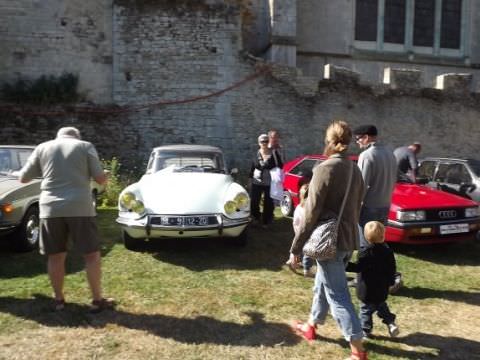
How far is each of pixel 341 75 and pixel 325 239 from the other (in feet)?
40.3

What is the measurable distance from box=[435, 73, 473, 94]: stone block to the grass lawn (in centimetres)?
1071

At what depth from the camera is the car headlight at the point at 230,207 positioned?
18.5 feet

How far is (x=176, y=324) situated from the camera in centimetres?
379

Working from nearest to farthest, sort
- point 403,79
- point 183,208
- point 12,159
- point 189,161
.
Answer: point 183,208, point 12,159, point 189,161, point 403,79

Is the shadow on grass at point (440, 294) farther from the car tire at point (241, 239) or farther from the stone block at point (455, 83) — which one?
the stone block at point (455, 83)

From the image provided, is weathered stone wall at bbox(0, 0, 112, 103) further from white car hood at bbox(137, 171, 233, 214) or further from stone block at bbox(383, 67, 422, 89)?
stone block at bbox(383, 67, 422, 89)

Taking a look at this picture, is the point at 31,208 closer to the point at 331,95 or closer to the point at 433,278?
the point at 433,278

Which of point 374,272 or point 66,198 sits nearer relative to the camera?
point 374,272

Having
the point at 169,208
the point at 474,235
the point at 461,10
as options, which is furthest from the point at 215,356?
the point at 461,10

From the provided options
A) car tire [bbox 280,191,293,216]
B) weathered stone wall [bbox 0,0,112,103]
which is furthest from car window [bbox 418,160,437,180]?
weathered stone wall [bbox 0,0,112,103]

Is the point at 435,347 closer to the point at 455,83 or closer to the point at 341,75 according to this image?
the point at 341,75

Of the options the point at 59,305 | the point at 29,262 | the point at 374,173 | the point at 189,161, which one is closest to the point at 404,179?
the point at 374,173

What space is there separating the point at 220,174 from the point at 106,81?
Result: 8.62m

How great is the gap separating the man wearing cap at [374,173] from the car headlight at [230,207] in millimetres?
1913
